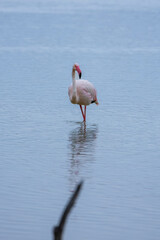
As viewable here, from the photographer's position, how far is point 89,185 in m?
8.55

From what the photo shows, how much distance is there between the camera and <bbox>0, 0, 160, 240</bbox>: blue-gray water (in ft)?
23.9

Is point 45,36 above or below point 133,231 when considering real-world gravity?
above

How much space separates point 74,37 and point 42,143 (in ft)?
77.6

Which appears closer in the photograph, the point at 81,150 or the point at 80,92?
the point at 81,150

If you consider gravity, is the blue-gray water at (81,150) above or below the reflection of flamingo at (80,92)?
below

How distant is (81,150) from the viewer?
34.9ft

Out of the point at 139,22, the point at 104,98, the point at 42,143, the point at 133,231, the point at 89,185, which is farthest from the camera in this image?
the point at 139,22

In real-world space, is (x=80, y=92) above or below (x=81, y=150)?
above

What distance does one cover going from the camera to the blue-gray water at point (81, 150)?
7.30 metres

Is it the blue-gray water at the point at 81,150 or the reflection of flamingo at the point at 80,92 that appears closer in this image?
the blue-gray water at the point at 81,150

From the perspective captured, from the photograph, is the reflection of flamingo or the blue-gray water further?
the reflection of flamingo

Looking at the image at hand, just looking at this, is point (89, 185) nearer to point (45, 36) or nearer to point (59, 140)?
point (59, 140)

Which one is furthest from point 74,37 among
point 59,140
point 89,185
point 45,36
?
point 89,185

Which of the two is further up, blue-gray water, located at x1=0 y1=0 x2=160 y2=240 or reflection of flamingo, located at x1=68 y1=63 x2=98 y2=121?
reflection of flamingo, located at x1=68 y1=63 x2=98 y2=121
